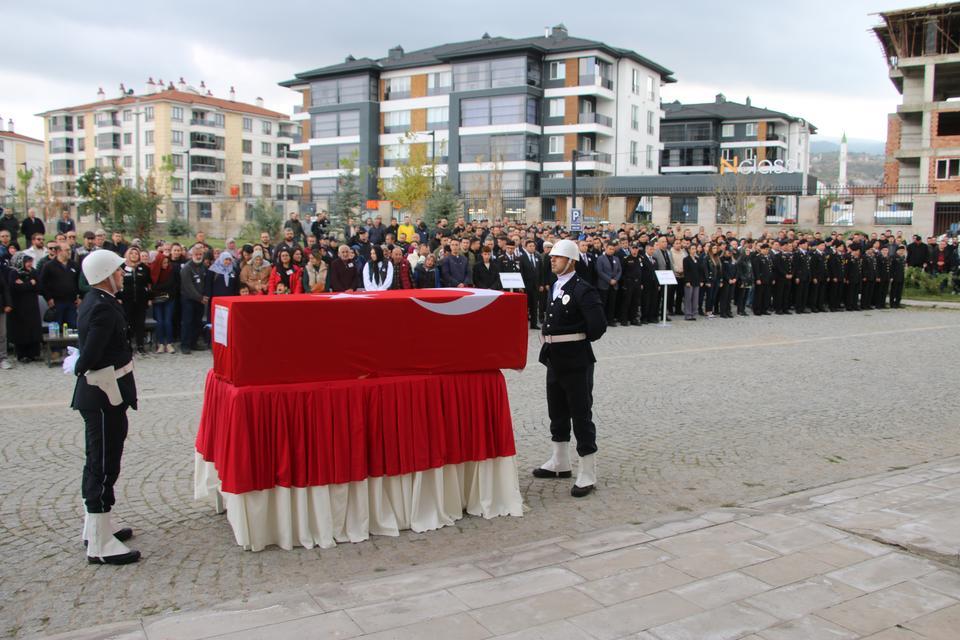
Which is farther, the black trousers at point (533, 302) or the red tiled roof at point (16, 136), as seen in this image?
the red tiled roof at point (16, 136)

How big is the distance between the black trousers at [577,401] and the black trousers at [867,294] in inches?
888

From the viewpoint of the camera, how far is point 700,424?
967 cm

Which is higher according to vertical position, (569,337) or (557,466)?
(569,337)

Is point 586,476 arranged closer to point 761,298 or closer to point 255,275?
point 255,275

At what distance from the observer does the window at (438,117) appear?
72.1 m

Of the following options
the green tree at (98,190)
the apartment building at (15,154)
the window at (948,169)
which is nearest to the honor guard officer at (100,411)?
the green tree at (98,190)

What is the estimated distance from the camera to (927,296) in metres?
30.1

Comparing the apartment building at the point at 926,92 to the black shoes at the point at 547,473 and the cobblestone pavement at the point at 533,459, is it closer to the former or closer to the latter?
the cobblestone pavement at the point at 533,459

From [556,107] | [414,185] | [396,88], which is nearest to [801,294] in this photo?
[414,185]

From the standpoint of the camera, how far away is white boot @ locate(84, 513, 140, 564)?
17.7ft

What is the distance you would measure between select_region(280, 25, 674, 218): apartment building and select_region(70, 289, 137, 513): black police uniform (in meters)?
56.2

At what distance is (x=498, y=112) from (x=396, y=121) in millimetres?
11357

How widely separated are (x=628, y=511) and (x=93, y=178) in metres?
54.8

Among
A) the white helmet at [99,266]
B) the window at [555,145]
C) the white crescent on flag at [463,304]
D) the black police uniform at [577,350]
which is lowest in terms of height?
the black police uniform at [577,350]
